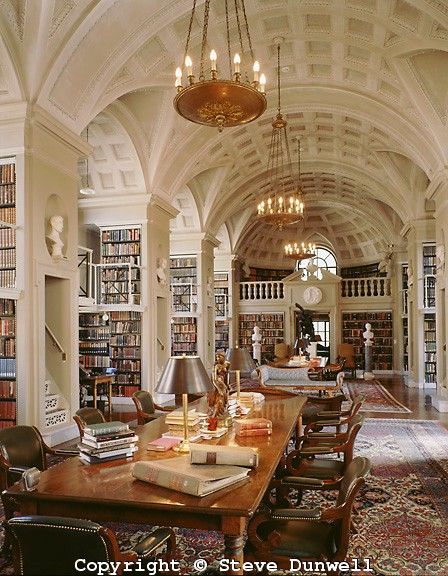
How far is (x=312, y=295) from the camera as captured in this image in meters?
20.8

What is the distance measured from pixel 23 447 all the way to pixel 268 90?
916 cm

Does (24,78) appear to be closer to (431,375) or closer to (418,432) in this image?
(418,432)

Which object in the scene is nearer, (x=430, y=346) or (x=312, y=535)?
(x=312, y=535)

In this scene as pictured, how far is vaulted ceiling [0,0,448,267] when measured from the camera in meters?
7.18

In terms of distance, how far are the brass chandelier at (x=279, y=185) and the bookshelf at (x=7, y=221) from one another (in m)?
4.63

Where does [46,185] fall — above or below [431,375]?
above

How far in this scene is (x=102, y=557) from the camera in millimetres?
1976

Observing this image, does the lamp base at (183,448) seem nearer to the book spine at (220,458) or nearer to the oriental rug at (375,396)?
the book spine at (220,458)

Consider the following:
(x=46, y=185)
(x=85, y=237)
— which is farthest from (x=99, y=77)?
(x=85, y=237)

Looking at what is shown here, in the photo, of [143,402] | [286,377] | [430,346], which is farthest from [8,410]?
[430,346]

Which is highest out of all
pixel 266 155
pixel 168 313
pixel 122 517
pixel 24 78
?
pixel 266 155

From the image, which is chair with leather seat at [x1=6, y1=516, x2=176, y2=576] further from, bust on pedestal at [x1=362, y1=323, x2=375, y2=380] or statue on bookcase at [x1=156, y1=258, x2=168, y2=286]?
bust on pedestal at [x1=362, y1=323, x2=375, y2=380]

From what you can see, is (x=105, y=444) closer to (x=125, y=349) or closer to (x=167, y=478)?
(x=167, y=478)

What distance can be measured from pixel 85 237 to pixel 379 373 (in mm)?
11827
